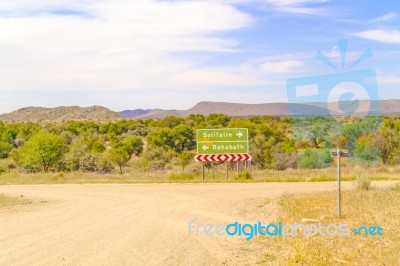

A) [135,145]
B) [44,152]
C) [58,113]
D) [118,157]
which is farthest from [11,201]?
[58,113]

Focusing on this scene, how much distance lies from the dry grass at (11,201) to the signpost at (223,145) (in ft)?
36.2

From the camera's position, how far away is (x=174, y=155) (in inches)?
2157

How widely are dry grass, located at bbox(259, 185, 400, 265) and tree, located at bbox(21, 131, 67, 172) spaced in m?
30.8

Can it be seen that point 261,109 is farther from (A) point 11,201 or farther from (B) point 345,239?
(B) point 345,239

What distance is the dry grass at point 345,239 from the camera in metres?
9.91

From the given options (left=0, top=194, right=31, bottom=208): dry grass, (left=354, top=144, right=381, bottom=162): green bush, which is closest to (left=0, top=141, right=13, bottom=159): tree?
(left=354, top=144, right=381, bottom=162): green bush

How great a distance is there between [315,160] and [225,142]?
45.3ft

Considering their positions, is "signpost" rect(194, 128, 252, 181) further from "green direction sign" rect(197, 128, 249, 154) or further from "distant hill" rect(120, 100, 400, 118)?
"distant hill" rect(120, 100, 400, 118)

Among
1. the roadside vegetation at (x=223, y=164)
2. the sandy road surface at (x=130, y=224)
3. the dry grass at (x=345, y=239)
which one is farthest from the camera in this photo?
the roadside vegetation at (x=223, y=164)

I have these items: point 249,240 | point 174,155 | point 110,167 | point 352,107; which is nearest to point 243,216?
point 249,240

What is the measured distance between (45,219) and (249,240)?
6.94 metres

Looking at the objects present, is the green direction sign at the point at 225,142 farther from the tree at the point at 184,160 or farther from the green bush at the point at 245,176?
the tree at the point at 184,160

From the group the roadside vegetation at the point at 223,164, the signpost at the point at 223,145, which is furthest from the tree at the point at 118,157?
the signpost at the point at 223,145

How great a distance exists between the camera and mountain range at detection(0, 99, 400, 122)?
30894 millimetres
